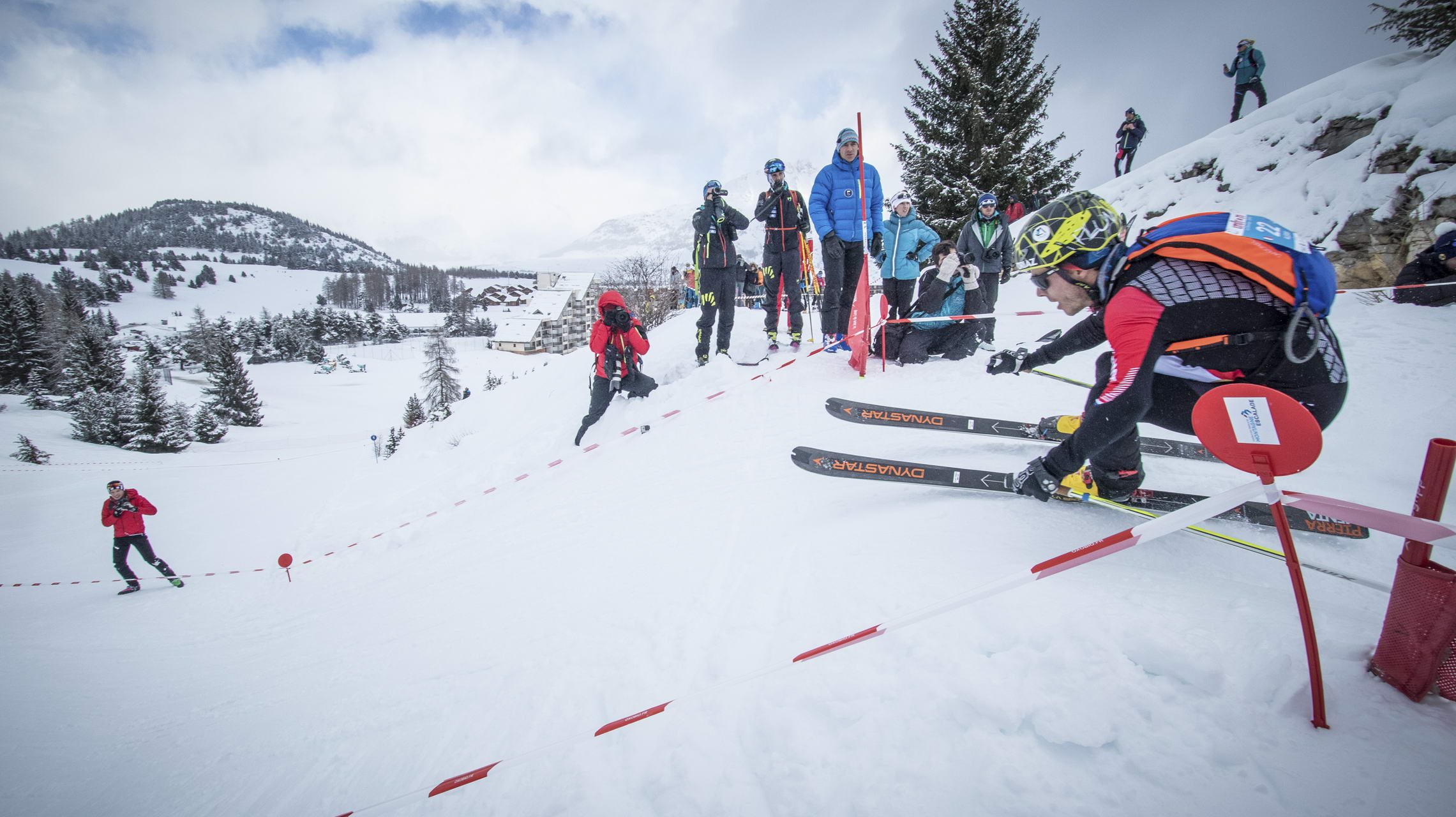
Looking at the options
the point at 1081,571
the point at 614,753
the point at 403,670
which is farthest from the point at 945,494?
the point at 403,670

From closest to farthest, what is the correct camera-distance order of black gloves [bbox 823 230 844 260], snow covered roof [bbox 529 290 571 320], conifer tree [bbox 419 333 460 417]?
black gloves [bbox 823 230 844 260]
conifer tree [bbox 419 333 460 417]
snow covered roof [bbox 529 290 571 320]

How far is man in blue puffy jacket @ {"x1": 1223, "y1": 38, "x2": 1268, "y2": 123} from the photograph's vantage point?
413 inches

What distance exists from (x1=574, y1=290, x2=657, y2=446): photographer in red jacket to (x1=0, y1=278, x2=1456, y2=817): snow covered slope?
3.40 feet

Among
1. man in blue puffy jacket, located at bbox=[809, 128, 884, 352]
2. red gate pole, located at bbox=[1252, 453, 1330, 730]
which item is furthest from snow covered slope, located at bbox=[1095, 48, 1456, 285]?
red gate pole, located at bbox=[1252, 453, 1330, 730]

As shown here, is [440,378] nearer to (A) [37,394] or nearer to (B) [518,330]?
(A) [37,394]

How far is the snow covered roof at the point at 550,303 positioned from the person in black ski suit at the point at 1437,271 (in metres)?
73.3

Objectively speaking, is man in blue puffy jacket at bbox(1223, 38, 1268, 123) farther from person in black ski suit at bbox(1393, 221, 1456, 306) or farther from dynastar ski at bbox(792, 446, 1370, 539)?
dynastar ski at bbox(792, 446, 1370, 539)

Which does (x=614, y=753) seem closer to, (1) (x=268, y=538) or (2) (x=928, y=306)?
(2) (x=928, y=306)

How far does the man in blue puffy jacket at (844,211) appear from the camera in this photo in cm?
615

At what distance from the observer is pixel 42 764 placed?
307 centimetres

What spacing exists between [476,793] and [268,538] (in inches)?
480

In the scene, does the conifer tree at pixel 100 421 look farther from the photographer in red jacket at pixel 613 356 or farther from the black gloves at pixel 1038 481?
the black gloves at pixel 1038 481

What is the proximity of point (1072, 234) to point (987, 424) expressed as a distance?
1.85 meters

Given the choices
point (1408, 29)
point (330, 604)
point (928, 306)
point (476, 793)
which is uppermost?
point (1408, 29)
